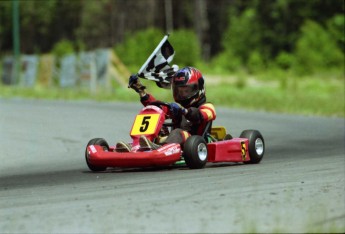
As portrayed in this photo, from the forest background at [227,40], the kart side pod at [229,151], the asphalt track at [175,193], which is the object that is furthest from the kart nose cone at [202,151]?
the forest background at [227,40]

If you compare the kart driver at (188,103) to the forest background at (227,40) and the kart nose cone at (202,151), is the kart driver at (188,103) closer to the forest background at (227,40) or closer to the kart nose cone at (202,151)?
the kart nose cone at (202,151)

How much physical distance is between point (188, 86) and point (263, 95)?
20.2 meters

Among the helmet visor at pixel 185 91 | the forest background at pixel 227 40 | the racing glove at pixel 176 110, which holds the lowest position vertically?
the racing glove at pixel 176 110

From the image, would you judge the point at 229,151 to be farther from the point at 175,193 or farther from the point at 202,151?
the point at 175,193

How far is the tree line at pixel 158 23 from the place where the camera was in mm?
68438

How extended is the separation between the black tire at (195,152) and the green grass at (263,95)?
12.7m

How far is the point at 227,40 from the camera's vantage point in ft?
241

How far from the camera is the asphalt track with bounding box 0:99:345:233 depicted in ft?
24.1

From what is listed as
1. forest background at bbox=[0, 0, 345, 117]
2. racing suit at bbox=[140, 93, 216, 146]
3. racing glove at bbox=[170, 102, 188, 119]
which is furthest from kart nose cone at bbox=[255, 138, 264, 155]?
forest background at bbox=[0, 0, 345, 117]

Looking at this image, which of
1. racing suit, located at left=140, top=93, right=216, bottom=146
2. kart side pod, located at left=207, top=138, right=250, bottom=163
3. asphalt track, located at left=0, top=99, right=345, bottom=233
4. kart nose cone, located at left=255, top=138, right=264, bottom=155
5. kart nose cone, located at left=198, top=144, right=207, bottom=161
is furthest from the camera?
kart nose cone, located at left=255, top=138, right=264, bottom=155

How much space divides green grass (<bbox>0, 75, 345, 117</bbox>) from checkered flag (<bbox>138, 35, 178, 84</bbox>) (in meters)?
11.4

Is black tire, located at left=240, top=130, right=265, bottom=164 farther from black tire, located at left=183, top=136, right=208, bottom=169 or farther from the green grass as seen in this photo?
the green grass

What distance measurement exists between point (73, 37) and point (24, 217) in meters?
94.4

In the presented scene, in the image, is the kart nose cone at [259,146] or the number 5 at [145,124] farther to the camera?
the kart nose cone at [259,146]
